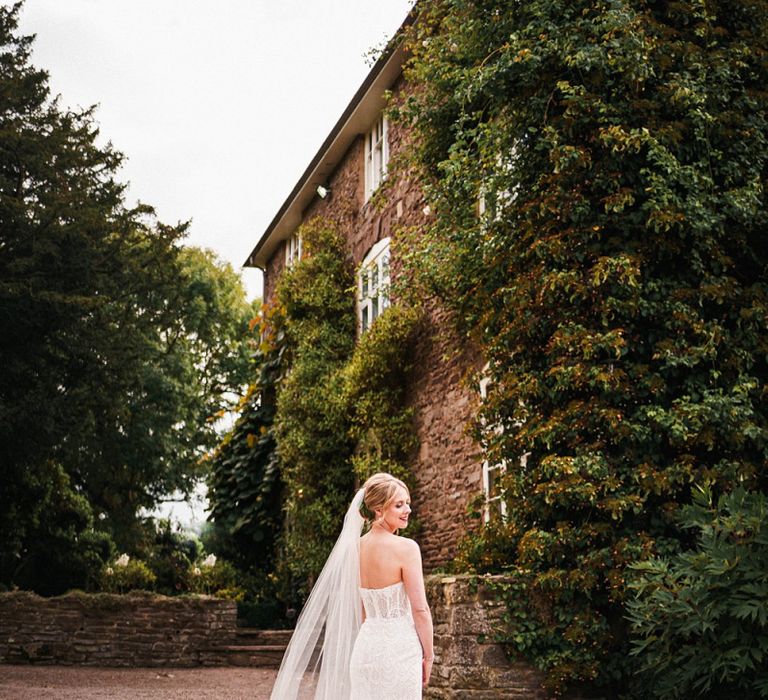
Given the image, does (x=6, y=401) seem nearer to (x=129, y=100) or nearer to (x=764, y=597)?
(x=129, y=100)

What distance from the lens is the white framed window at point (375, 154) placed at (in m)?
15.7

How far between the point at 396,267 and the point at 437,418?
2.85 m

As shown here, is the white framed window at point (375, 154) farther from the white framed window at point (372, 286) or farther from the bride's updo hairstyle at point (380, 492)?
the bride's updo hairstyle at point (380, 492)

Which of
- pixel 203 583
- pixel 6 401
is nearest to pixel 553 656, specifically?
pixel 6 401

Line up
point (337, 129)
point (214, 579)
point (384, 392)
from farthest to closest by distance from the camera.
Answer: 1. point (214, 579)
2. point (337, 129)
3. point (384, 392)

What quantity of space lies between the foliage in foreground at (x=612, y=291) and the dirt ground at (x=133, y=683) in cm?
442

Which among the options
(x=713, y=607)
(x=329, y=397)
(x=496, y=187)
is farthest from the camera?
(x=329, y=397)

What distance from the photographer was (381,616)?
197 inches

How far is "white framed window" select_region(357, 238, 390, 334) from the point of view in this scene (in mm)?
14695

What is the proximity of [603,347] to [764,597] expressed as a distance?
2420 mm

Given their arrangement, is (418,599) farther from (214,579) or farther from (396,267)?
(214,579)

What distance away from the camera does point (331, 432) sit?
15516 millimetres

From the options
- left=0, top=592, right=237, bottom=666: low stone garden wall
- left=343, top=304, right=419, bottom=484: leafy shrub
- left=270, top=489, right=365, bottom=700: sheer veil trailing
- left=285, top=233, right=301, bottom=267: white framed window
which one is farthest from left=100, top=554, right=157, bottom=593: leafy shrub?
left=270, top=489, right=365, bottom=700: sheer veil trailing

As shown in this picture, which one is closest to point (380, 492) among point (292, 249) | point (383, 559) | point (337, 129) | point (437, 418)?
point (383, 559)
